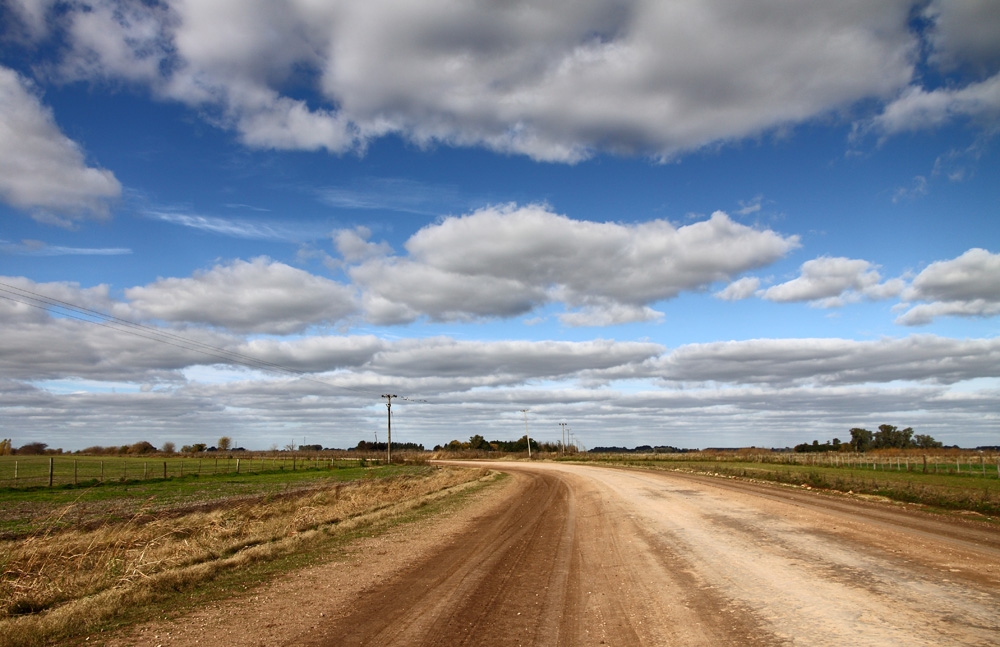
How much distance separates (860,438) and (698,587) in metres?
153

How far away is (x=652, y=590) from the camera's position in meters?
8.48

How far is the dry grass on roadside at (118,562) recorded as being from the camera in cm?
770

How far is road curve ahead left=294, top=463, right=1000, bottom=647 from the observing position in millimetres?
6520

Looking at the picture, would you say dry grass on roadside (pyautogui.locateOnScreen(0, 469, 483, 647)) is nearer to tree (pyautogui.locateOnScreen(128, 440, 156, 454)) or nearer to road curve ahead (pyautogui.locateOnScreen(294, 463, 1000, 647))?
road curve ahead (pyautogui.locateOnScreen(294, 463, 1000, 647))

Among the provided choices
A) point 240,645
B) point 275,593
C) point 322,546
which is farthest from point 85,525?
point 240,645

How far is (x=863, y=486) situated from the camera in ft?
89.5

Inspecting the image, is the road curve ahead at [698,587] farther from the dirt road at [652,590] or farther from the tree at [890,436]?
the tree at [890,436]

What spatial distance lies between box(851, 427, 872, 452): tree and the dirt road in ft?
458

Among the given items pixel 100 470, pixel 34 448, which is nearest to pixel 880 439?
pixel 100 470

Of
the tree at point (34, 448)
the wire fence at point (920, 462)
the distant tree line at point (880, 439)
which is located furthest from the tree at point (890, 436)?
the tree at point (34, 448)

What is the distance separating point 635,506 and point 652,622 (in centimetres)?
1376

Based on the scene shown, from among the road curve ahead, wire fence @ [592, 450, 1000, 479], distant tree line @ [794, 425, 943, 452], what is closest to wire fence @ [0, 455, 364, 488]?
the road curve ahead

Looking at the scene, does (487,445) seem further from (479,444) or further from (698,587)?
(698,587)

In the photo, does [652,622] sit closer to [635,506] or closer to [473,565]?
[473,565]
